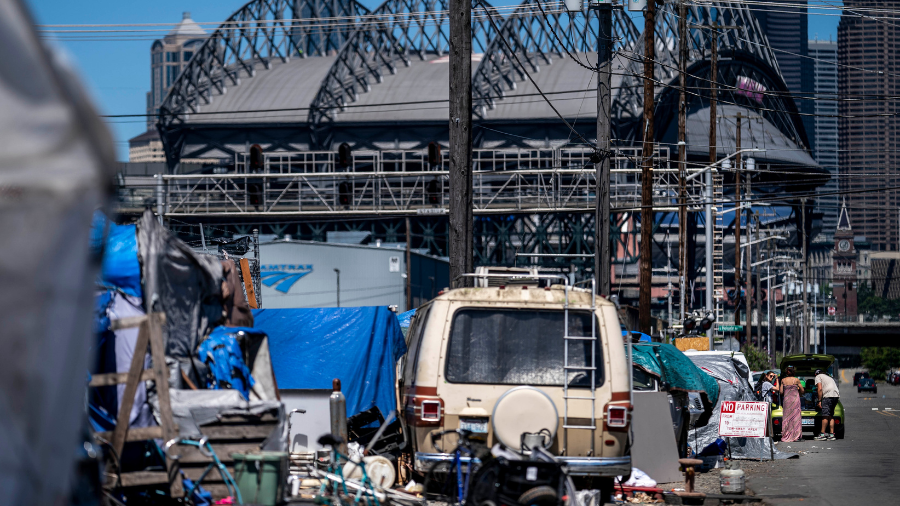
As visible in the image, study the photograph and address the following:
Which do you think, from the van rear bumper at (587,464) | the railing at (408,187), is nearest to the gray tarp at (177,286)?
the van rear bumper at (587,464)

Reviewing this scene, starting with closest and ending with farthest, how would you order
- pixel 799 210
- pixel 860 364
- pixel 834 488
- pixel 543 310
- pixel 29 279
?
pixel 29 279 < pixel 543 310 < pixel 834 488 < pixel 799 210 < pixel 860 364

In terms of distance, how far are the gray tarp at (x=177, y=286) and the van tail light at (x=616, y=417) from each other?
4003 mm

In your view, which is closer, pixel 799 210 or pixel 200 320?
pixel 200 320

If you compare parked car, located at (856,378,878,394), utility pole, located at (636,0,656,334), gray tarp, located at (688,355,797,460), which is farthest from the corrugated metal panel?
gray tarp, located at (688,355,797,460)

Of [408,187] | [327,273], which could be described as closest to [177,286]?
[327,273]

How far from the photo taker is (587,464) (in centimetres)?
989

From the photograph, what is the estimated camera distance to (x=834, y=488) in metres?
13.8

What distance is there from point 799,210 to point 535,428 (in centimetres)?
10153

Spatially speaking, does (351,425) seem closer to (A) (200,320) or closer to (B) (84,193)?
(A) (200,320)

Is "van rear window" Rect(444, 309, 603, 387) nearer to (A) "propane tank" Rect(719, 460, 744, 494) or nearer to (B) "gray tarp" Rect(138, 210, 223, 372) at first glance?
(B) "gray tarp" Rect(138, 210, 223, 372)

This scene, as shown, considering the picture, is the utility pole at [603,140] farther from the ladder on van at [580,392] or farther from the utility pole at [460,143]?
the ladder on van at [580,392]

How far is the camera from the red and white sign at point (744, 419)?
1666 centimetres

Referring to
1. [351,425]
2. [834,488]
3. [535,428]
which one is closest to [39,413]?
[535,428]

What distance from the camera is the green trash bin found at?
27.5ft
